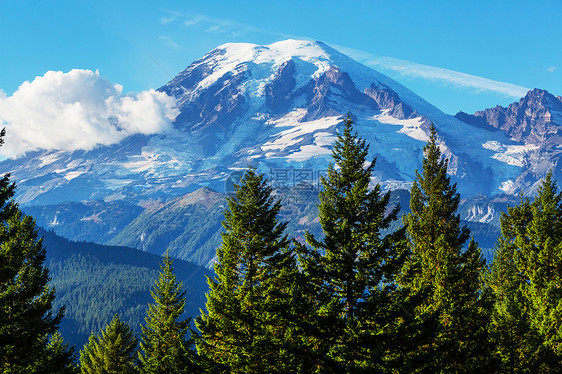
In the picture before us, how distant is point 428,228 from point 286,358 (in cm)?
1894

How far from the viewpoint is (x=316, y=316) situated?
74.9ft

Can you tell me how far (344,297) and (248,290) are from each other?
780 cm

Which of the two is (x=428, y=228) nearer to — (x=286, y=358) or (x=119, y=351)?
(x=286, y=358)

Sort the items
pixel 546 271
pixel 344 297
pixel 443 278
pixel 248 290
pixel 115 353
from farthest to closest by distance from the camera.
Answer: pixel 115 353 → pixel 546 271 → pixel 443 278 → pixel 248 290 → pixel 344 297

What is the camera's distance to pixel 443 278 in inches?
1252

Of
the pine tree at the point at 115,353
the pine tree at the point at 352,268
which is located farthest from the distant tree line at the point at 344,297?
the pine tree at the point at 115,353

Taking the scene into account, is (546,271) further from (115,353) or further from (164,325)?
(115,353)

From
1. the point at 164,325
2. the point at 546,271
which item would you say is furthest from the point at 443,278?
the point at 164,325

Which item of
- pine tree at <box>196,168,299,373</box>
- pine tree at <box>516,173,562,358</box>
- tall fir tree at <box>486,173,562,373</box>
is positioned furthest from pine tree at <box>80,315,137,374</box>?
pine tree at <box>516,173,562,358</box>

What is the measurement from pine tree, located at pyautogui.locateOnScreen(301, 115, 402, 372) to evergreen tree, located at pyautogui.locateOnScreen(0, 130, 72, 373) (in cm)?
1562

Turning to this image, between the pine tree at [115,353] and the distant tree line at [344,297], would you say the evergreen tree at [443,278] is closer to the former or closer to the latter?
the distant tree line at [344,297]

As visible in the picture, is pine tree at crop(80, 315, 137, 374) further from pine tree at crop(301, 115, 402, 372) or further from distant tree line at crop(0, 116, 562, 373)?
pine tree at crop(301, 115, 402, 372)

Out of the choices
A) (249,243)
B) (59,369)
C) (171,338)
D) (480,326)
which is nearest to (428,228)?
(480,326)

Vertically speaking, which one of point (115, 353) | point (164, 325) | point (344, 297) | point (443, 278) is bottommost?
point (115, 353)
